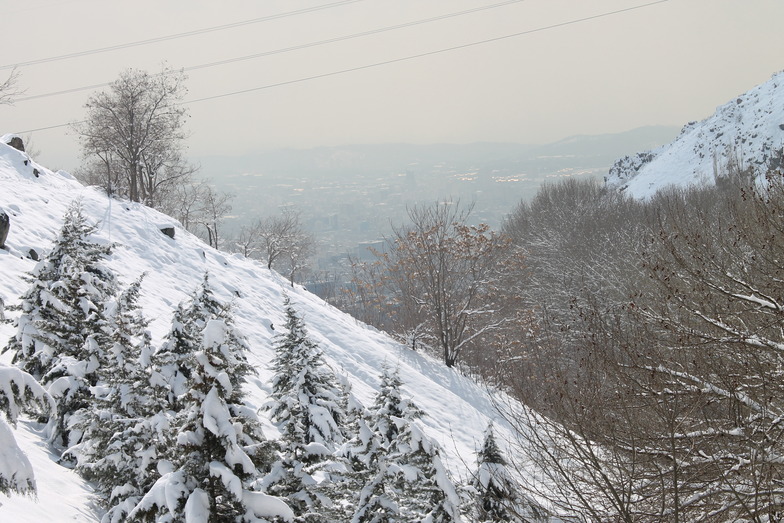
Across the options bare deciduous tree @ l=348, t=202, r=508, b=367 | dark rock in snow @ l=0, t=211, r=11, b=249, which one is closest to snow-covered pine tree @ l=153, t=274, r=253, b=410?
dark rock in snow @ l=0, t=211, r=11, b=249

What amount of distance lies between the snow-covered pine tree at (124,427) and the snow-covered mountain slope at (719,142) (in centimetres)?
6282

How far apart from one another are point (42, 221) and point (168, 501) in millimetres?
16661

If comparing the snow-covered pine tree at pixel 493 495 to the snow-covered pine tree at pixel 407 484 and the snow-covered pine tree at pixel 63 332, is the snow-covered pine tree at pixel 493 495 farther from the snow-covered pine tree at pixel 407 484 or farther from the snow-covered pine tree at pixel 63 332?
the snow-covered pine tree at pixel 63 332

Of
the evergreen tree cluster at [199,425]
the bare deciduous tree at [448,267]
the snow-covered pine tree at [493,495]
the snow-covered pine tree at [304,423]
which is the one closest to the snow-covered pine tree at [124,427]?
the evergreen tree cluster at [199,425]


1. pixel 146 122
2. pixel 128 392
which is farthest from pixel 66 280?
pixel 146 122

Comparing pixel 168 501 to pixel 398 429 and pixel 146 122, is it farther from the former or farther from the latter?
pixel 146 122

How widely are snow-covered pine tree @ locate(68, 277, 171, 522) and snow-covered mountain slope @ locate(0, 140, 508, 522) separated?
4170mm

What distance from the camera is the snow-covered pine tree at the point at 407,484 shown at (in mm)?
6422

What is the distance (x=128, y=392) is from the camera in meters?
7.46

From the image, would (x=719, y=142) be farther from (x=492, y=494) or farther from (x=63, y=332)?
(x=63, y=332)

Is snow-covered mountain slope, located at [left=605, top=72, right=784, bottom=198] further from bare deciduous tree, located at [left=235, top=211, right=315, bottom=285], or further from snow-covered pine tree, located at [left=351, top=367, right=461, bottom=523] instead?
snow-covered pine tree, located at [left=351, top=367, right=461, bottom=523]

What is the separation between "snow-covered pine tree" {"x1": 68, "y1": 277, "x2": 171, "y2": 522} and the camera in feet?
22.1

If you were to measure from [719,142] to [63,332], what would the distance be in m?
78.7

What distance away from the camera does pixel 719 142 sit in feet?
225
